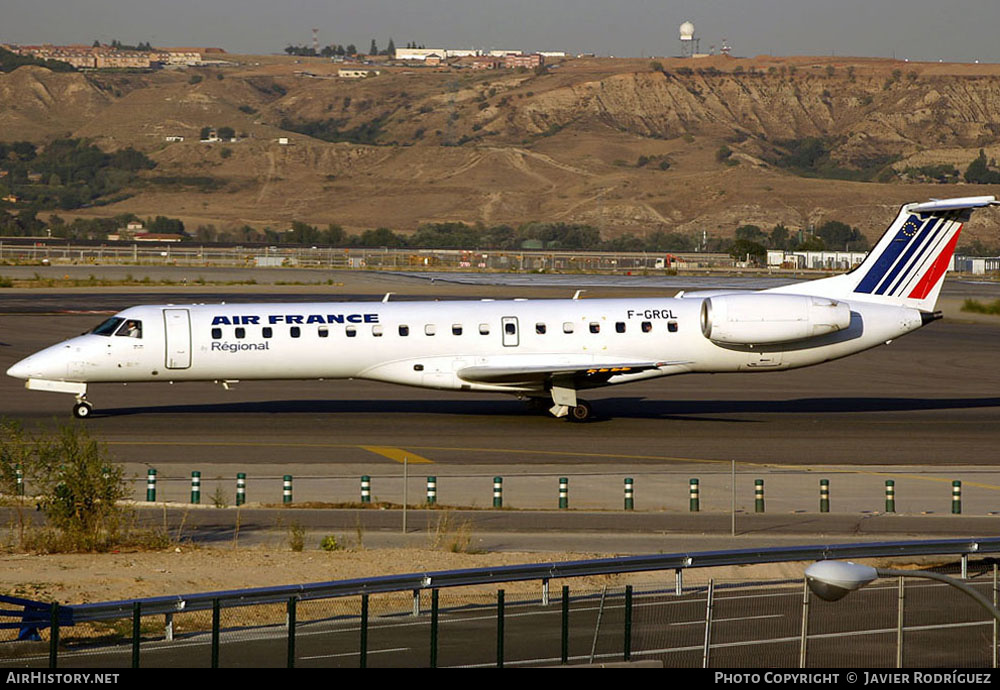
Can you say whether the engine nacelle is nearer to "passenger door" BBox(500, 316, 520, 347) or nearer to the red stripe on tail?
the red stripe on tail

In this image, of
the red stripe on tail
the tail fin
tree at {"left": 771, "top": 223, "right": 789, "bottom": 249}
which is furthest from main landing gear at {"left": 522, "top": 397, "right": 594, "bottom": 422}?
tree at {"left": 771, "top": 223, "right": 789, "bottom": 249}

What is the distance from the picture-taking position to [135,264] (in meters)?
114

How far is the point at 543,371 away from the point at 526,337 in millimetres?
1209

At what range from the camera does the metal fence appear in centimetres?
1291

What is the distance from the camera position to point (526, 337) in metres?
34.3

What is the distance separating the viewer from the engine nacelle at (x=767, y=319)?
33938 millimetres

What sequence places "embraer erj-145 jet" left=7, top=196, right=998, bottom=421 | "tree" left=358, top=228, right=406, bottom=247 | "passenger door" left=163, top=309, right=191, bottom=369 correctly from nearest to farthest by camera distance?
"passenger door" left=163, top=309, right=191, bottom=369 < "embraer erj-145 jet" left=7, top=196, right=998, bottom=421 < "tree" left=358, top=228, right=406, bottom=247

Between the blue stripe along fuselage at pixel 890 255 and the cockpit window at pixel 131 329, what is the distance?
18.7 meters

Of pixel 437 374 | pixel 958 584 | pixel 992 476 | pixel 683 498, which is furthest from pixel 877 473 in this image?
pixel 958 584

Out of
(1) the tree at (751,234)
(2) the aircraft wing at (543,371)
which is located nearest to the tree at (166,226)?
(1) the tree at (751,234)

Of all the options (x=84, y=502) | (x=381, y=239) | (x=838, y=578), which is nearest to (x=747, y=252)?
(x=381, y=239)

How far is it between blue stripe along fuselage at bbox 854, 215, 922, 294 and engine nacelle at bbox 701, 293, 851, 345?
1566mm

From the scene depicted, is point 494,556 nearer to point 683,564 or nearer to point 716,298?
point 683,564
